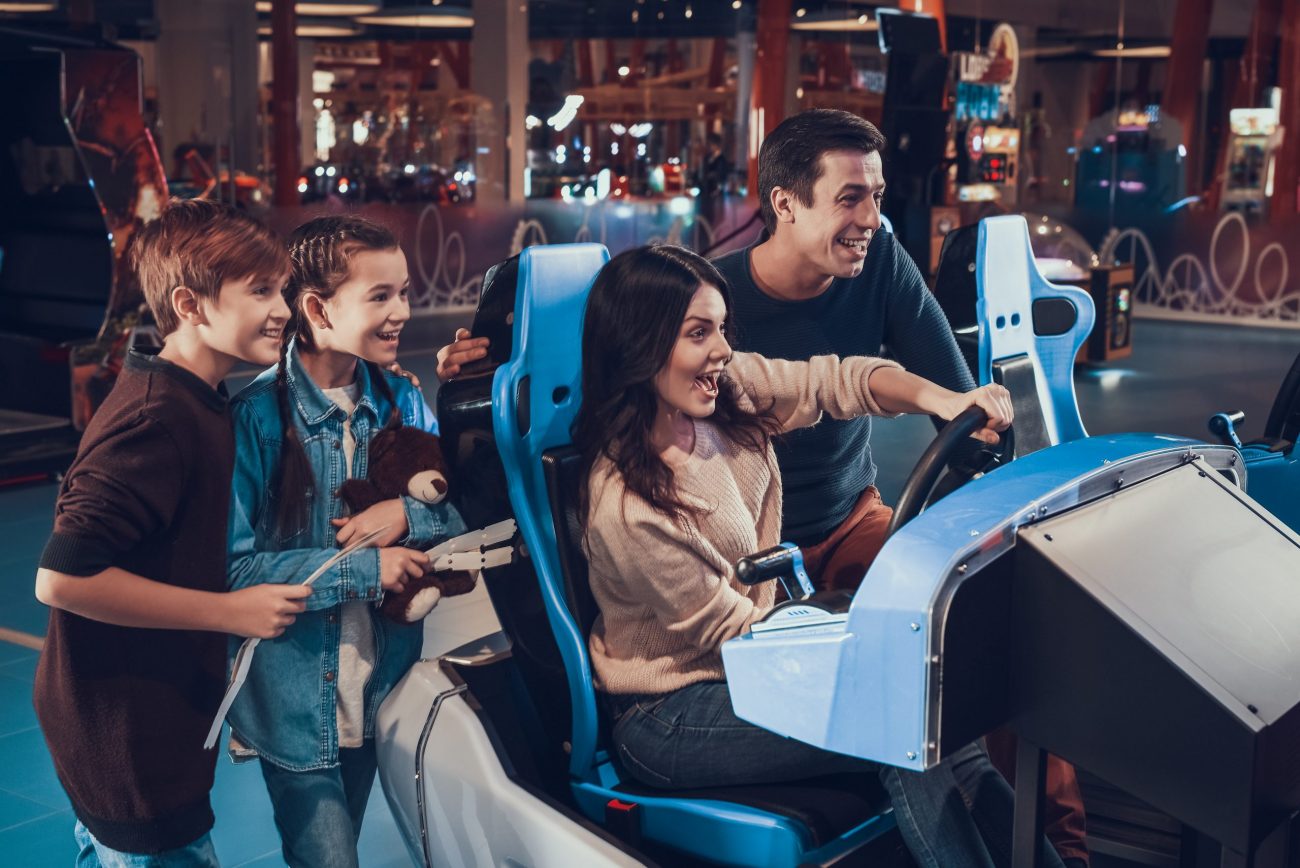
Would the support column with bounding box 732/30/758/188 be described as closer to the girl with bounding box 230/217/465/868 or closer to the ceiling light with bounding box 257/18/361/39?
the ceiling light with bounding box 257/18/361/39

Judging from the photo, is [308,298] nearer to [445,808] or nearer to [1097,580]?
[445,808]

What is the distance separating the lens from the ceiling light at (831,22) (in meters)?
11.8

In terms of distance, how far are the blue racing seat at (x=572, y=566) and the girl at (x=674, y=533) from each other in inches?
1.0

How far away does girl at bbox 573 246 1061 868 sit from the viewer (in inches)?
67.4

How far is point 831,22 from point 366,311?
35.6ft

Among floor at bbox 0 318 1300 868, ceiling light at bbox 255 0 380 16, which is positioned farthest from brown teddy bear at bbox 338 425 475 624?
ceiling light at bbox 255 0 380 16

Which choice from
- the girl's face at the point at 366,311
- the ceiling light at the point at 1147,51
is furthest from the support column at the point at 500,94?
the girl's face at the point at 366,311

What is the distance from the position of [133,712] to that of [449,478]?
475 millimetres

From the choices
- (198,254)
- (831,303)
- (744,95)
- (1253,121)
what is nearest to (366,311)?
(198,254)

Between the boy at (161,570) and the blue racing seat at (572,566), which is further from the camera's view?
the blue racing seat at (572,566)

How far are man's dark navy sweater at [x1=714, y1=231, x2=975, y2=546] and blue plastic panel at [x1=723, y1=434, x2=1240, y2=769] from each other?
795 millimetres

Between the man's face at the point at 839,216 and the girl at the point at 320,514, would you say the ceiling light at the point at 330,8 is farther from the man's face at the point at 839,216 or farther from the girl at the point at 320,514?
the girl at the point at 320,514

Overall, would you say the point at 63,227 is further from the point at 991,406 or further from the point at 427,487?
the point at 991,406

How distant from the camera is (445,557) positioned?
5.75ft
